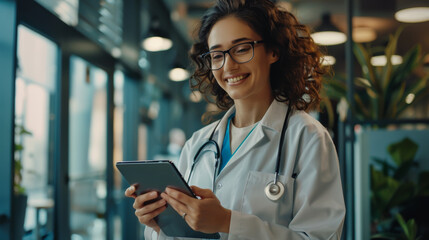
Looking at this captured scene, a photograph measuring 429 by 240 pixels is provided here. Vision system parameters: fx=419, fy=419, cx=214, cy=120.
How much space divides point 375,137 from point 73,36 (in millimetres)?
2199

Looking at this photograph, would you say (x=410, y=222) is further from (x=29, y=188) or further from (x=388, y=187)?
(x=29, y=188)

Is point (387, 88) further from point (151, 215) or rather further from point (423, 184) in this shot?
point (151, 215)

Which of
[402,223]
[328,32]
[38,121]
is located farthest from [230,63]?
[328,32]

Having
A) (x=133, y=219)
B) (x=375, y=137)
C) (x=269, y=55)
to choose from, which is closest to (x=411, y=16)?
(x=375, y=137)

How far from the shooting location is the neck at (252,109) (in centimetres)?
141

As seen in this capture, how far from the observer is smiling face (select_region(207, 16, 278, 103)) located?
129cm

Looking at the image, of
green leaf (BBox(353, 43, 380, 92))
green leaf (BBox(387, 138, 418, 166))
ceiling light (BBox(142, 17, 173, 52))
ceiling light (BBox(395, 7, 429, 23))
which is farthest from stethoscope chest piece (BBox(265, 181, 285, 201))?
ceiling light (BBox(142, 17, 173, 52))

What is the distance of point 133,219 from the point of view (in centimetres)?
480

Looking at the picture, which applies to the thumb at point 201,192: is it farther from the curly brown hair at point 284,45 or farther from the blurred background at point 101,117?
the blurred background at point 101,117

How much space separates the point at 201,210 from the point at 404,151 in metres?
1.92

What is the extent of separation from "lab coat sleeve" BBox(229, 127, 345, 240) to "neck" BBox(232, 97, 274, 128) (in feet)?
0.92

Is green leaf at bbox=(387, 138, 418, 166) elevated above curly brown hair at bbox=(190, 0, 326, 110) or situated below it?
below

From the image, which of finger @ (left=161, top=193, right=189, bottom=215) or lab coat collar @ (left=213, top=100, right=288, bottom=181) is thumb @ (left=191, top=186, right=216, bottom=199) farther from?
lab coat collar @ (left=213, top=100, right=288, bottom=181)

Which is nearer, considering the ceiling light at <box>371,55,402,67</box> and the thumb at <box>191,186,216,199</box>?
the thumb at <box>191,186,216,199</box>
